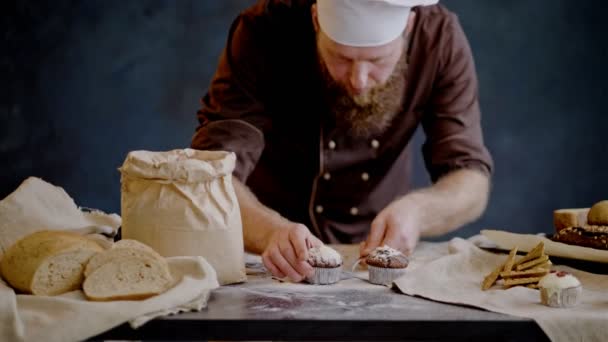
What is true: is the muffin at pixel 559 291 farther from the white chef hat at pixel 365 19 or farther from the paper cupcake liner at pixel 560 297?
the white chef hat at pixel 365 19

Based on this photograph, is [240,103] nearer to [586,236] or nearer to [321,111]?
[321,111]

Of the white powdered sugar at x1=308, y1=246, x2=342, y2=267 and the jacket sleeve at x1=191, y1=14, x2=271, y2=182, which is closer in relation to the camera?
the white powdered sugar at x1=308, y1=246, x2=342, y2=267

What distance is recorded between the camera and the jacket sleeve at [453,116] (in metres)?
3.28

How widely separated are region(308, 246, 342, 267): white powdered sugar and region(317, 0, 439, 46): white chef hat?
100cm

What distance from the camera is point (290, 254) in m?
2.20

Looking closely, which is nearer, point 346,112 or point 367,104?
point 367,104

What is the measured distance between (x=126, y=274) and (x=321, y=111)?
1.69 m

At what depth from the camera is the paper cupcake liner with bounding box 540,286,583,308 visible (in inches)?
73.0

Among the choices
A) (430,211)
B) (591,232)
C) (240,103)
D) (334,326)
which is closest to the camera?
(334,326)

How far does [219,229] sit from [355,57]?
1.08 meters

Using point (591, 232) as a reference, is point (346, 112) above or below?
above

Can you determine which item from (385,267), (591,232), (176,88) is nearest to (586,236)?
(591,232)

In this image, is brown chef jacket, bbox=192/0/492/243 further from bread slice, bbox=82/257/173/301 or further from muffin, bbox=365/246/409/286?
bread slice, bbox=82/257/173/301

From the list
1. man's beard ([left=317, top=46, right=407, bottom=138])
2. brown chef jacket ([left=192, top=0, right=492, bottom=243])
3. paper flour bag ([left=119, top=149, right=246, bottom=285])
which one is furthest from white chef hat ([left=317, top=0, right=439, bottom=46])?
paper flour bag ([left=119, top=149, right=246, bottom=285])
